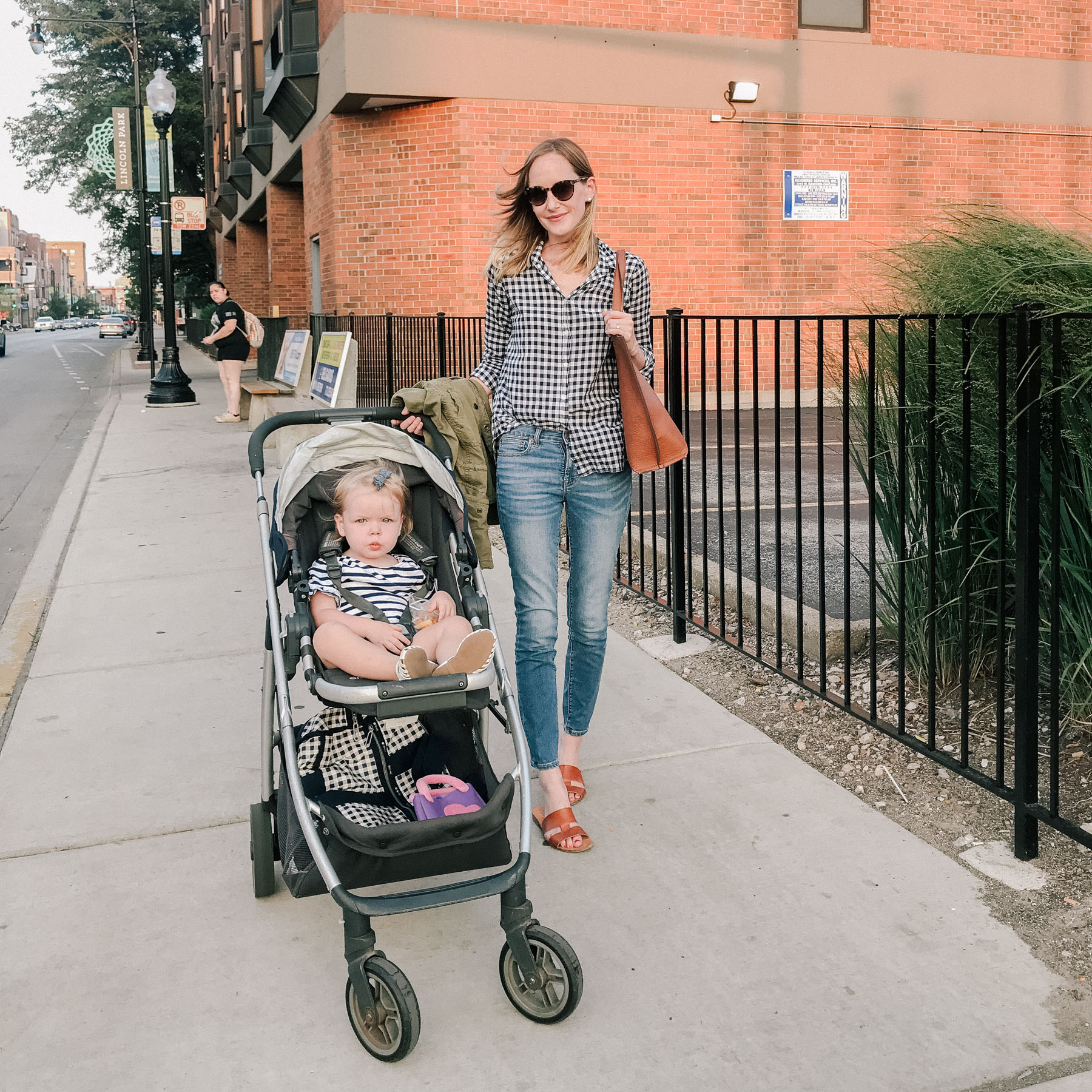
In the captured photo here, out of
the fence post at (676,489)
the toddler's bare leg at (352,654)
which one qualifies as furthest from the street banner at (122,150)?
the toddler's bare leg at (352,654)

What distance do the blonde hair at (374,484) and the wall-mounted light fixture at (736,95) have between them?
14.1 m

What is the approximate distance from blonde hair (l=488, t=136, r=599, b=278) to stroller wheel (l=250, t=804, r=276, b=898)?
69.0 inches

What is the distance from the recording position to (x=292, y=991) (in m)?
2.92

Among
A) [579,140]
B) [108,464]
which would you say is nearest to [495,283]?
[108,464]

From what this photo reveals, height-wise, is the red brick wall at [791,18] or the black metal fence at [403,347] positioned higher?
the red brick wall at [791,18]

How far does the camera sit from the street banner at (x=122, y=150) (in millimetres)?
31250

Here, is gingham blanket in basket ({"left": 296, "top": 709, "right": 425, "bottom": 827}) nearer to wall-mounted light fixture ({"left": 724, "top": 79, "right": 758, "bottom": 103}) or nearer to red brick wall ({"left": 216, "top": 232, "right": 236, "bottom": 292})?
wall-mounted light fixture ({"left": 724, "top": 79, "right": 758, "bottom": 103})

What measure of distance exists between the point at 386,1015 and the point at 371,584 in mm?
1190

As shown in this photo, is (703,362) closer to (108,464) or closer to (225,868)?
(225,868)

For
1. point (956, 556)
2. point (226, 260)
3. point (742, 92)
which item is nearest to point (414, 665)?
point (956, 556)

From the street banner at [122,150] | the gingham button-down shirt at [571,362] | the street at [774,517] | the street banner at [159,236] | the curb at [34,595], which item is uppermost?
the street banner at [122,150]

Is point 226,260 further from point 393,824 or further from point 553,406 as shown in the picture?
point 393,824

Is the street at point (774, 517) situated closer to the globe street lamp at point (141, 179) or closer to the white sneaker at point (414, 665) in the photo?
the white sneaker at point (414, 665)

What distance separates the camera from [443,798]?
10.0ft
